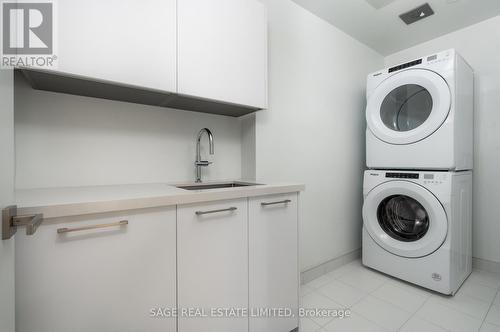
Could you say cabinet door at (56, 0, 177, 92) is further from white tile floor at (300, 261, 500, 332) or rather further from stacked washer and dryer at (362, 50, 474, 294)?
stacked washer and dryer at (362, 50, 474, 294)

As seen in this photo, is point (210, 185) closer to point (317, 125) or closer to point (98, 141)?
point (98, 141)

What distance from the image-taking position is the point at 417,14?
1926 mm

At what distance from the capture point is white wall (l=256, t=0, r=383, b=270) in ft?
5.51

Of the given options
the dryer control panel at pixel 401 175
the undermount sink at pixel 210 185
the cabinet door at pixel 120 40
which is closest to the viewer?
the cabinet door at pixel 120 40

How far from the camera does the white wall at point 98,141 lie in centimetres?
101

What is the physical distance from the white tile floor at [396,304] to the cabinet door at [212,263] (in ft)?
2.11

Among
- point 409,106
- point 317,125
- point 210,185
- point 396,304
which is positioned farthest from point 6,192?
point 409,106

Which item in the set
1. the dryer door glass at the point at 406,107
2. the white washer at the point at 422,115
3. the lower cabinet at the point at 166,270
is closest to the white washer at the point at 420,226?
the white washer at the point at 422,115

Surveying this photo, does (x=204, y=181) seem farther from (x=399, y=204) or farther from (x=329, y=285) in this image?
(x=399, y=204)

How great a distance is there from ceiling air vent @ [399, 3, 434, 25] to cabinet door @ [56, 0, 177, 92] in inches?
79.6

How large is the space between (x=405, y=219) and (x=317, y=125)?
1.12 meters

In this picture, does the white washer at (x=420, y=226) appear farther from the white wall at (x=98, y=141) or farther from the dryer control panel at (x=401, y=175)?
the white wall at (x=98, y=141)

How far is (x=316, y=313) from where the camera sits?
4.87 ft

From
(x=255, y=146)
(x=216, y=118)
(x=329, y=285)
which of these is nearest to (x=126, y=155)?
(x=216, y=118)
